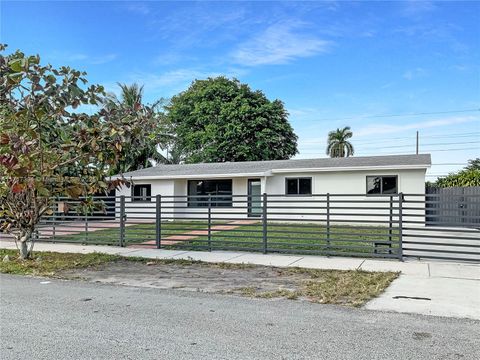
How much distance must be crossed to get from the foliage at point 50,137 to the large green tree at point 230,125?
935 inches

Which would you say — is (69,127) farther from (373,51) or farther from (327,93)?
(327,93)

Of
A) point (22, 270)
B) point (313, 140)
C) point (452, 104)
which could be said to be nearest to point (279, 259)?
point (22, 270)

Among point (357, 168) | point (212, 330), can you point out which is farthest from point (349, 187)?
point (212, 330)

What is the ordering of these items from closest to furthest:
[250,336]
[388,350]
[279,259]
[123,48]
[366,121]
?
[388,350]
[250,336]
[279,259]
[123,48]
[366,121]

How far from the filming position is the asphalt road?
3969 millimetres

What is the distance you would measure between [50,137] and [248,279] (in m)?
5.32

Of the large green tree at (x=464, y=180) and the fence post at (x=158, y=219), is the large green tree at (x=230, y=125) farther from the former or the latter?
the fence post at (x=158, y=219)

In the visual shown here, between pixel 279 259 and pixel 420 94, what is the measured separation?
19.7 m

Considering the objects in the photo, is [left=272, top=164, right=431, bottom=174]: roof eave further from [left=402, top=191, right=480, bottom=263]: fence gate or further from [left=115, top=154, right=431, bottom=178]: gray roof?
[left=402, top=191, right=480, bottom=263]: fence gate

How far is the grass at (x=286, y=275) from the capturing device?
6.24m

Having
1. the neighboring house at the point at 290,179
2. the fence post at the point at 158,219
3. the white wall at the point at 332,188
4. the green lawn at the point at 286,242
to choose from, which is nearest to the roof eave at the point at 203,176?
the neighboring house at the point at 290,179

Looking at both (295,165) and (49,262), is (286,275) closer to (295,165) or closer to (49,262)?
(49,262)

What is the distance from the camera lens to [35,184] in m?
7.75

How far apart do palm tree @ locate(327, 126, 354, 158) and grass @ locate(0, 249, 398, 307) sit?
39.8m
